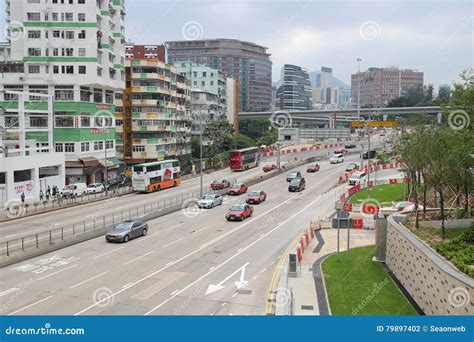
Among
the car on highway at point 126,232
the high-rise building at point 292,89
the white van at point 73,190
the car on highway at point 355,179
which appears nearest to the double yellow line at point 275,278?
the car on highway at point 126,232

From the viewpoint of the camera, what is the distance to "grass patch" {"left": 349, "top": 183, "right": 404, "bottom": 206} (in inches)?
1700

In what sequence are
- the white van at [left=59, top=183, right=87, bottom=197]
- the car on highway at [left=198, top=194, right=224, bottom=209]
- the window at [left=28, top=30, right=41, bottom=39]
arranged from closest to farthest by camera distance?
the car on highway at [left=198, top=194, right=224, bottom=209] < the white van at [left=59, top=183, right=87, bottom=197] < the window at [left=28, top=30, right=41, bottom=39]

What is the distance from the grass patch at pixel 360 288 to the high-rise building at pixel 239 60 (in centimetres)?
15208

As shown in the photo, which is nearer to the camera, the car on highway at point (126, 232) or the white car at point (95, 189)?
the car on highway at point (126, 232)

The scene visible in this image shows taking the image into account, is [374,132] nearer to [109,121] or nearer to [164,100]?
[164,100]

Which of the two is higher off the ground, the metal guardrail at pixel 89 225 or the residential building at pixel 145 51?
the residential building at pixel 145 51

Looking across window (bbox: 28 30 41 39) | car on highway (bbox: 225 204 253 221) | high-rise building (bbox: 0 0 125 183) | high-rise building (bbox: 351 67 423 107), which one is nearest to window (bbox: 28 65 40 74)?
high-rise building (bbox: 0 0 125 183)

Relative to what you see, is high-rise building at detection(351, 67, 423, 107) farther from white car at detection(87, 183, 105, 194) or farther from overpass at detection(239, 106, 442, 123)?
white car at detection(87, 183, 105, 194)

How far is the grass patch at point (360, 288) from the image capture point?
16672 mm

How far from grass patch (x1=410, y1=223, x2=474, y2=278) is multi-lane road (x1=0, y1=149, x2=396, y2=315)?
6.63m

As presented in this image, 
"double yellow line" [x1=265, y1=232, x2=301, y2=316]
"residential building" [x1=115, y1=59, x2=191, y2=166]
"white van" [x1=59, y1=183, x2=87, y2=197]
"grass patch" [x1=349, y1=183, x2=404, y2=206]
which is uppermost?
"residential building" [x1=115, y1=59, x2=191, y2=166]

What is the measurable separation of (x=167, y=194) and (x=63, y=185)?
10.7 metres

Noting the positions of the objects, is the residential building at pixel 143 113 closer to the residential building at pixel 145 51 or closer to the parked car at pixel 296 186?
the residential building at pixel 145 51

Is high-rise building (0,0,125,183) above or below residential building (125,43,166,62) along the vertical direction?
below
